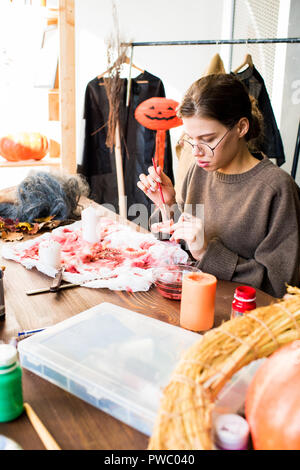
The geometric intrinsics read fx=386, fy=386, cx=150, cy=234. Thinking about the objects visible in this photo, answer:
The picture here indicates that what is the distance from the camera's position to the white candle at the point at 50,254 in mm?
1500

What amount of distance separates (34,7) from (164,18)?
1400mm

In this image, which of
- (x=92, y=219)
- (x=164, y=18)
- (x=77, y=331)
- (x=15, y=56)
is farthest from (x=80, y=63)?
(x=77, y=331)

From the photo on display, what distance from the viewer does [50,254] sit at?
1.51 metres

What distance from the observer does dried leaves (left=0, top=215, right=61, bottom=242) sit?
1951 millimetres

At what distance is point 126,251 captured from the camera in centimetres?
167

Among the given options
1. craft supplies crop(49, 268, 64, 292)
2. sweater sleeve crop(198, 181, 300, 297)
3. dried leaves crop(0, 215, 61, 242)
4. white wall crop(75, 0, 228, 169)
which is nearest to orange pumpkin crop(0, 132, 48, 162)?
white wall crop(75, 0, 228, 169)

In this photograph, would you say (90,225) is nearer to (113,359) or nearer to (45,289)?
(45,289)

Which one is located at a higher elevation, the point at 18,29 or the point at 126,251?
the point at 18,29

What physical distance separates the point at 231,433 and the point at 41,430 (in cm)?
35

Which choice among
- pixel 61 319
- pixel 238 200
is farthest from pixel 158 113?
pixel 61 319

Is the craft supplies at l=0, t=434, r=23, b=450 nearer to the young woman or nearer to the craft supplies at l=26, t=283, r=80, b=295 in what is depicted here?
the craft supplies at l=26, t=283, r=80, b=295

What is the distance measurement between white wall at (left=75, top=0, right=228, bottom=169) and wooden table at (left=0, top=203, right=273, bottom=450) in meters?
2.65

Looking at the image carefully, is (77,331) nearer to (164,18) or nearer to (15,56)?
(15,56)
